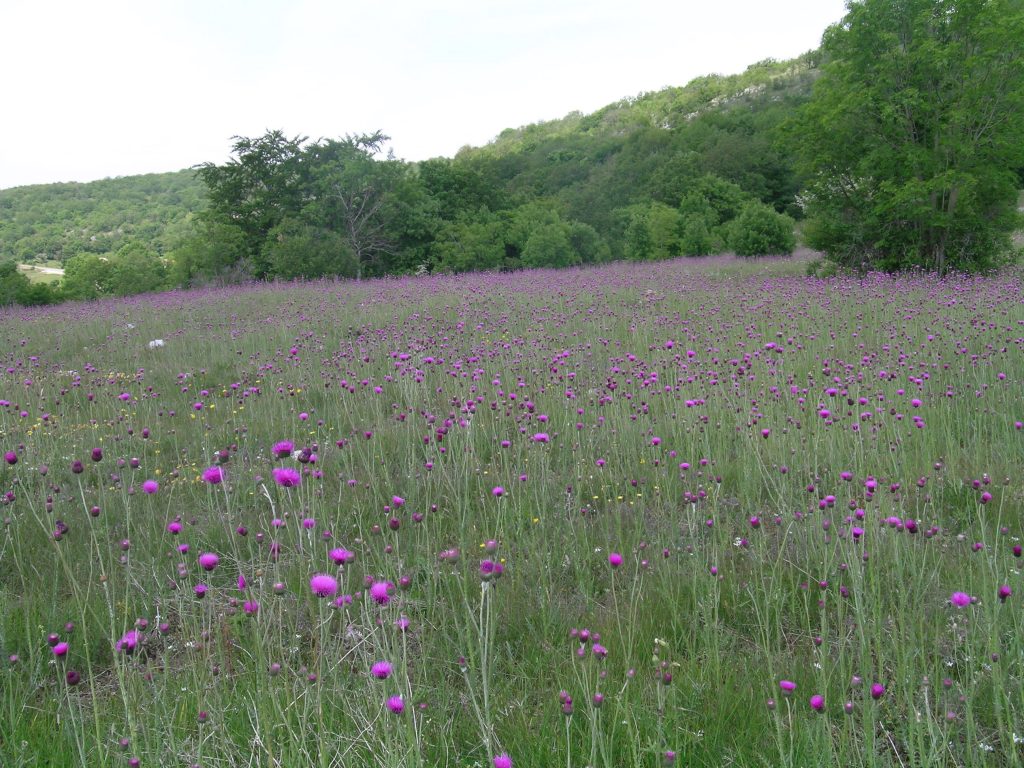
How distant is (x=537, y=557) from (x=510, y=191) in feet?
146

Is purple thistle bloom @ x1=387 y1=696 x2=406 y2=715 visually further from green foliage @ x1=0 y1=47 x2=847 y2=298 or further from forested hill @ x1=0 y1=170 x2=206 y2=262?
forested hill @ x1=0 y1=170 x2=206 y2=262

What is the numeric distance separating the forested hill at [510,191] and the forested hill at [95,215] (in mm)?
109

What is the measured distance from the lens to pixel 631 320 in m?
7.64

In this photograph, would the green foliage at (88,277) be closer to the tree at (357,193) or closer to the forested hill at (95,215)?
the tree at (357,193)

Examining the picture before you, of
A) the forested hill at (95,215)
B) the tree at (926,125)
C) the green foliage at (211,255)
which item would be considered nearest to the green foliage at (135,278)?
the green foliage at (211,255)

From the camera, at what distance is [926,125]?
12500mm

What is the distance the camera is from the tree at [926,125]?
11.6m

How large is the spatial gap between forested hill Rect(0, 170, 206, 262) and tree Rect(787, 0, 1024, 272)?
1386 inches

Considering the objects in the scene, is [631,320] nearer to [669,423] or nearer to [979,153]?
[669,423]

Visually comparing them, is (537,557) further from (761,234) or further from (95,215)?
(95,215)

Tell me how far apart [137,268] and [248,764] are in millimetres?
26364

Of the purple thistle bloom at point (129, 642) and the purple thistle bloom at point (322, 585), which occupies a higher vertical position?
the purple thistle bloom at point (322, 585)

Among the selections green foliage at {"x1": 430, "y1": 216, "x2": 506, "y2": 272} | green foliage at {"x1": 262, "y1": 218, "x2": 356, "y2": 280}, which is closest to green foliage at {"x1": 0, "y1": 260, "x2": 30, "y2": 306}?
green foliage at {"x1": 262, "y1": 218, "x2": 356, "y2": 280}

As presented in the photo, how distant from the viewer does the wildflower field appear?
5.36 ft
